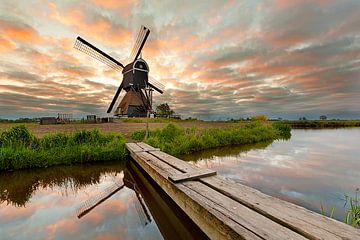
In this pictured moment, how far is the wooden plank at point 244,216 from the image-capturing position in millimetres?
1639

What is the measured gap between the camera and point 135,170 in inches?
258

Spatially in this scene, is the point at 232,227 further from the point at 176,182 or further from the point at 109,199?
the point at 109,199

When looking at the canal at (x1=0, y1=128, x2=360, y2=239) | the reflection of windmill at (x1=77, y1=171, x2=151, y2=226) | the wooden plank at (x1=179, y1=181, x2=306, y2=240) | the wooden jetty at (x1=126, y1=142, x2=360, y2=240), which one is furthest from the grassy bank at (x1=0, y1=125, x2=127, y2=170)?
the wooden plank at (x1=179, y1=181, x2=306, y2=240)

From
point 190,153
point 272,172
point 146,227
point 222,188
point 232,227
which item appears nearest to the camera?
point 232,227

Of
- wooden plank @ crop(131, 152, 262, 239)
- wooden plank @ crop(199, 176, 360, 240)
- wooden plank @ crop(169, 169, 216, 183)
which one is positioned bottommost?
wooden plank @ crop(131, 152, 262, 239)

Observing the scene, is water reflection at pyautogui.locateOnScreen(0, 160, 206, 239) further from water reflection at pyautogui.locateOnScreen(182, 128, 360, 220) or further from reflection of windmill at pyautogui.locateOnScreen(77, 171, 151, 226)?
water reflection at pyautogui.locateOnScreen(182, 128, 360, 220)

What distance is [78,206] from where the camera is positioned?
13.0 feet

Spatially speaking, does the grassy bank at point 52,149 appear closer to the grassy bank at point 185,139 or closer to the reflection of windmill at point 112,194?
the grassy bank at point 185,139

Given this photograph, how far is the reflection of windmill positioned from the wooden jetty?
33.7 inches

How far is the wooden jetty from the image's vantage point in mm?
1646

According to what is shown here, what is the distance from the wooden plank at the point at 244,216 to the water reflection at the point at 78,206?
755 millimetres

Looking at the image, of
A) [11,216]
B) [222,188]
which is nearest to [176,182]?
[222,188]

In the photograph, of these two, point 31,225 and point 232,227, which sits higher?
point 232,227

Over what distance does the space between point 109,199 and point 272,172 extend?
4974mm
